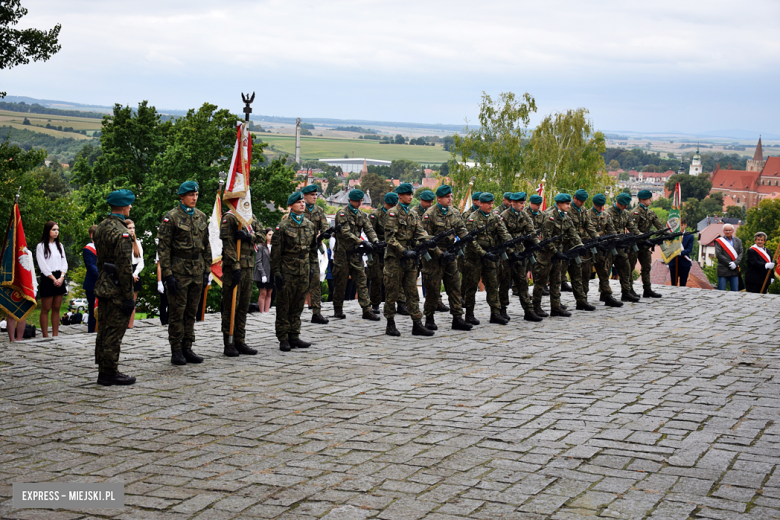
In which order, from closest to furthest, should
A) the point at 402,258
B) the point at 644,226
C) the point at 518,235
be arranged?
the point at 402,258 → the point at 518,235 → the point at 644,226

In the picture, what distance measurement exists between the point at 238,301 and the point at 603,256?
24.2 ft

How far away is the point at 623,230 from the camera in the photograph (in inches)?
571

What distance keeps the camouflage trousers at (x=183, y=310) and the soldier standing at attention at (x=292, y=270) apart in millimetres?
1267

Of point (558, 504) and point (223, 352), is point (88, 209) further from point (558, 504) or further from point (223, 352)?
point (558, 504)

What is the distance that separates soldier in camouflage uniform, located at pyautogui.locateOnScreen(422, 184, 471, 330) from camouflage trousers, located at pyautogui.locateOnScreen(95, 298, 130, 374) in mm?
4762

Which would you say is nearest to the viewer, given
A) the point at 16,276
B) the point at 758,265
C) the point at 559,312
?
the point at 16,276

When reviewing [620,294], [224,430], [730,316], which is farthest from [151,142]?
[224,430]

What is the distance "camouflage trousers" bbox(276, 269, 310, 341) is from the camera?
9.90 meters

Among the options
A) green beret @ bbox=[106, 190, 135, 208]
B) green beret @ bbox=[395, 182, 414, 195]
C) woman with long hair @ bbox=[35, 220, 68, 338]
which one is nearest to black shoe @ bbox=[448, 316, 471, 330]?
green beret @ bbox=[395, 182, 414, 195]

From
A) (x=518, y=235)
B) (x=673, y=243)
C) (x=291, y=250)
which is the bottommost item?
(x=673, y=243)

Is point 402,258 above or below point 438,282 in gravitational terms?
above

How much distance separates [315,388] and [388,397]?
843mm

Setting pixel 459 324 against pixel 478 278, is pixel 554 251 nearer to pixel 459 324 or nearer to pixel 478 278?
pixel 478 278

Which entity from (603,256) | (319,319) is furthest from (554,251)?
(319,319)
